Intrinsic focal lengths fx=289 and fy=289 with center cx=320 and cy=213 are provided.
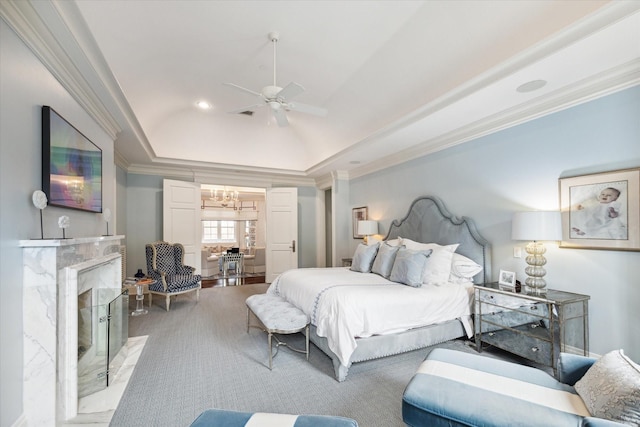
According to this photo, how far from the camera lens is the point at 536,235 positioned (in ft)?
8.74

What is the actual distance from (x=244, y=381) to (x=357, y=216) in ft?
13.9

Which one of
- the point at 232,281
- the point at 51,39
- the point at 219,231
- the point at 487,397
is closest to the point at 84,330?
the point at 51,39

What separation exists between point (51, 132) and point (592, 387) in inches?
143

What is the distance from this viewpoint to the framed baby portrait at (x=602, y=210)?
2.34 m

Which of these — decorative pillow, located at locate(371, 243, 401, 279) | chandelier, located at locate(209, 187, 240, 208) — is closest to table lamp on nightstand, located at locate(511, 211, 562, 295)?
decorative pillow, located at locate(371, 243, 401, 279)

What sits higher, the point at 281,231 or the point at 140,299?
the point at 281,231

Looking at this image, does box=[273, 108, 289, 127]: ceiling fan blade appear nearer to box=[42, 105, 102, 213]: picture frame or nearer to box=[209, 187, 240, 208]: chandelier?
box=[42, 105, 102, 213]: picture frame

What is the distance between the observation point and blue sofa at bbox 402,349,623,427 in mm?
1377

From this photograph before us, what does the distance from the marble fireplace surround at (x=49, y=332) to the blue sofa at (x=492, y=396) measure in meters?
2.20

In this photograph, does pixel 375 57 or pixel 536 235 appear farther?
pixel 375 57

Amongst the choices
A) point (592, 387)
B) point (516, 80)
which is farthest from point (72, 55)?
point (592, 387)

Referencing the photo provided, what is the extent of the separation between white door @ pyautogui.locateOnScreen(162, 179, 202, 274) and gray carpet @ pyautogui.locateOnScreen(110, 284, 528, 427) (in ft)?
7.95

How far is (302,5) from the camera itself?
8.63 ft

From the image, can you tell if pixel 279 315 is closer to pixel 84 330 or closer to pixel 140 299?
pixel 84 330
